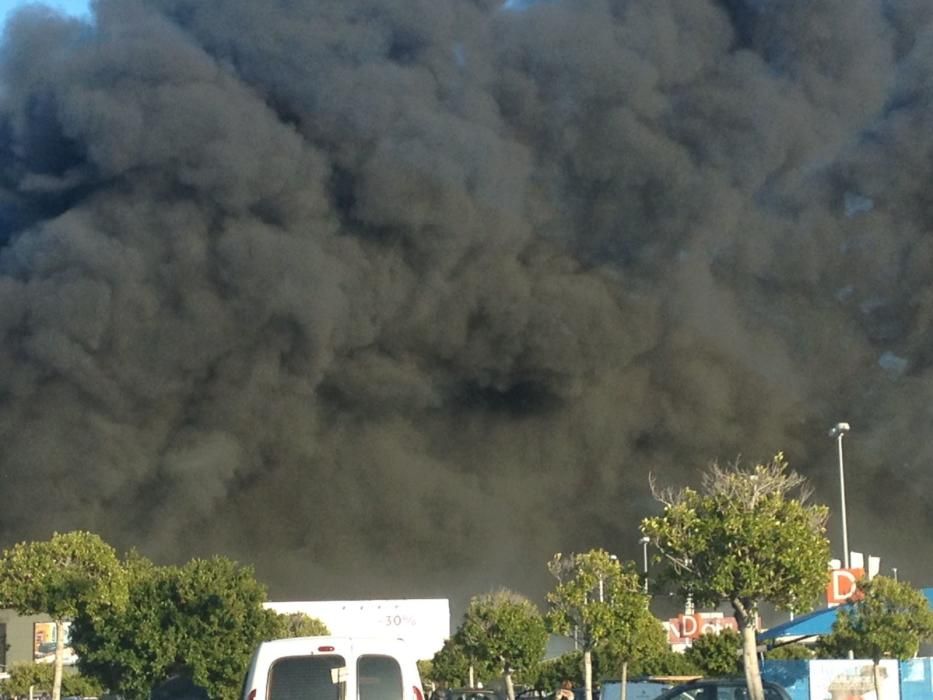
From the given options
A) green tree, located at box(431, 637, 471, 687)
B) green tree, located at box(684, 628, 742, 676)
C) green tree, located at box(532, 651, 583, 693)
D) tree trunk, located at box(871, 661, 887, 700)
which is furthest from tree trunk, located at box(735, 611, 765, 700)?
green tree, located at box(431, 637, 471, 687)

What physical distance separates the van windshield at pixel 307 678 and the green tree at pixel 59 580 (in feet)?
48.6

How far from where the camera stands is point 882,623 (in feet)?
76.6

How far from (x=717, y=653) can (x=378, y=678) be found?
21.3 metres

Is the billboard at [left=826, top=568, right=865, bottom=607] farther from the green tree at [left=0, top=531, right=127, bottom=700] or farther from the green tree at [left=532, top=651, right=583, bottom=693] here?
the green tree at [left=0, top=531, right=127, bottom=700]

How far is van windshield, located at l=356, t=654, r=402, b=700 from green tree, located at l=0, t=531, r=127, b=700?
49.0ft

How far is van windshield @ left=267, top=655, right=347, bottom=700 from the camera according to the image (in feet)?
32.5

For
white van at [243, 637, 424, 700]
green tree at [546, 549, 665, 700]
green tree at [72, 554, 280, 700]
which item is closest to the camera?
white van at [243, 637, 424, 700]

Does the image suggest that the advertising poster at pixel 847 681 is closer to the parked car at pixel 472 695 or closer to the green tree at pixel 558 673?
the parked car at pixel 472 695

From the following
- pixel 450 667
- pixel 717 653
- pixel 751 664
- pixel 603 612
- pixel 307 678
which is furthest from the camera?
pixel 450 667

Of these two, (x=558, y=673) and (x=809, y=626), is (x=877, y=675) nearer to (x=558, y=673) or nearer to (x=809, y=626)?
(x=809, y=626)

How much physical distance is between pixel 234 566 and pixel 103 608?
9.73ft

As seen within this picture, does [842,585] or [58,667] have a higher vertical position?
[842,585]

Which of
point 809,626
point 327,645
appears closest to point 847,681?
point 809,626

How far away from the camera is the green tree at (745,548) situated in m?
17.1
